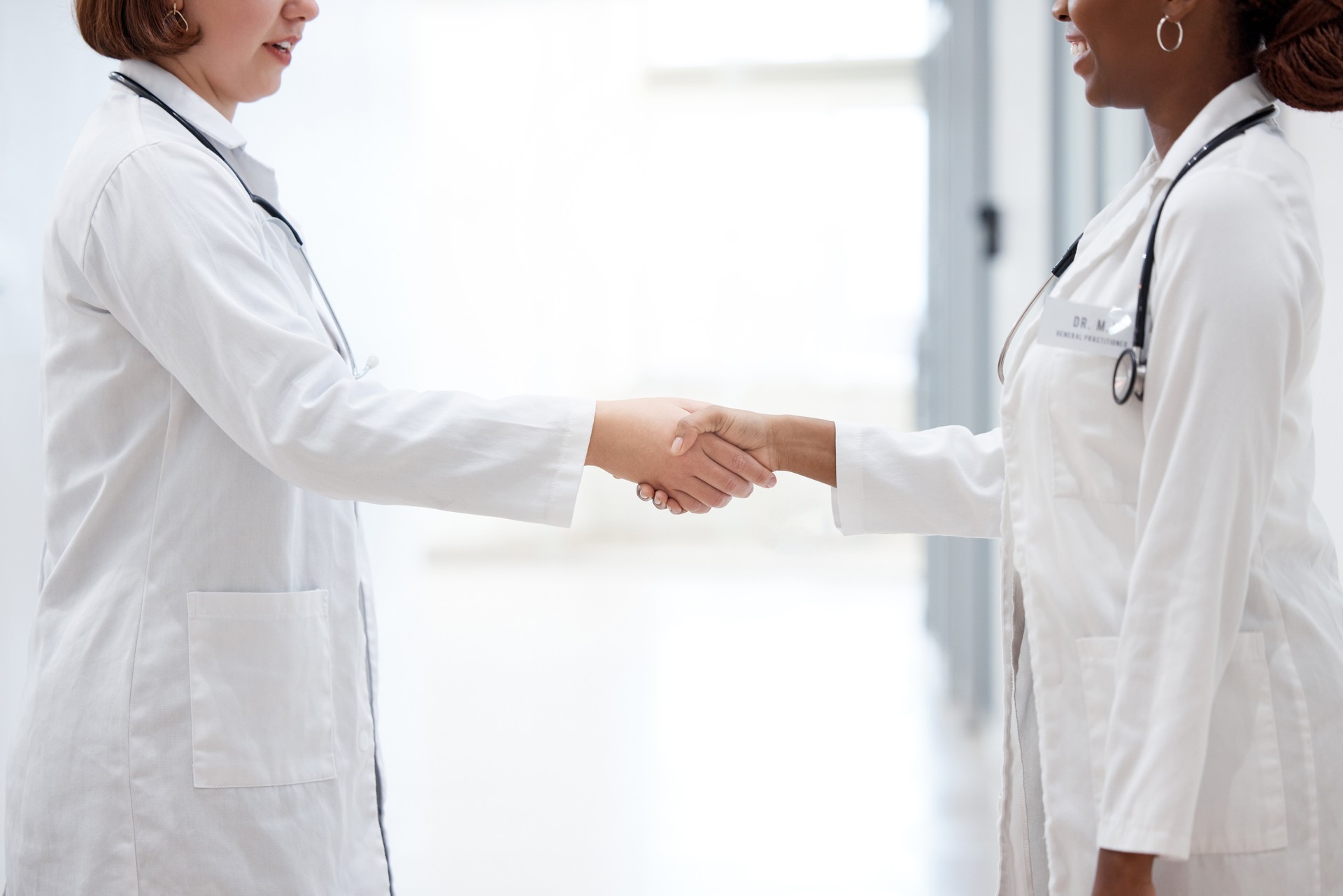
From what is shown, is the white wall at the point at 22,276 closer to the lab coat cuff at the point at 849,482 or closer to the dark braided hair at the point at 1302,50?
the lab coat cuff at the point at 849,482

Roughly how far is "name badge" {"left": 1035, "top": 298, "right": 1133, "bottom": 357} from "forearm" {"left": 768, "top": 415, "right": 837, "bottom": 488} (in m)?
0.46

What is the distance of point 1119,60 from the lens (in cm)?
113

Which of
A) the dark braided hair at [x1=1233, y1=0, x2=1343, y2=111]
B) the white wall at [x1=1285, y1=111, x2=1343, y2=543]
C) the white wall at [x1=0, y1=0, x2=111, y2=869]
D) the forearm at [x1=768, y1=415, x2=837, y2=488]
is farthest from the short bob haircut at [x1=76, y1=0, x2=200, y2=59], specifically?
the white wall at [x1=1285, y1=111, x2=1343, y2=543]

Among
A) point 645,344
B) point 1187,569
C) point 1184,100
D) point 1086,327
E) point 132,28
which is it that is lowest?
point 1187,569

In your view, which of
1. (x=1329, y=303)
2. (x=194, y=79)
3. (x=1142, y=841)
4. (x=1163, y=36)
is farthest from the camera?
(x=1329, y=303)

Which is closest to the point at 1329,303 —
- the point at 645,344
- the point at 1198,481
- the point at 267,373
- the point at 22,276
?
the point at 1198,481

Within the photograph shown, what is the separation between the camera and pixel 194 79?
50.7 inches

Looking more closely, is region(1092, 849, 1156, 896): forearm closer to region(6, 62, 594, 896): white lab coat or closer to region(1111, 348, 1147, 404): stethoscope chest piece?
region(1111, 348, 1147, 404): stethoscope chest piece

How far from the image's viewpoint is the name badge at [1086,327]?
3.13 feet

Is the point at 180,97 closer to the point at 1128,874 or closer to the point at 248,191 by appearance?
the point at 248,191

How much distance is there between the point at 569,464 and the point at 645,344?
5.32 metres

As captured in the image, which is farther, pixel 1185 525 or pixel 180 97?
pixel 180 97

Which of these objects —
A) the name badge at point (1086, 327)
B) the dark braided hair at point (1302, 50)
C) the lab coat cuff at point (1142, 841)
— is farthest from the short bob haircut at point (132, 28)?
the lab coat cuff at point (1142, 841)

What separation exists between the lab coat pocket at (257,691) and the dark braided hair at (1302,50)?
3.77 feet
